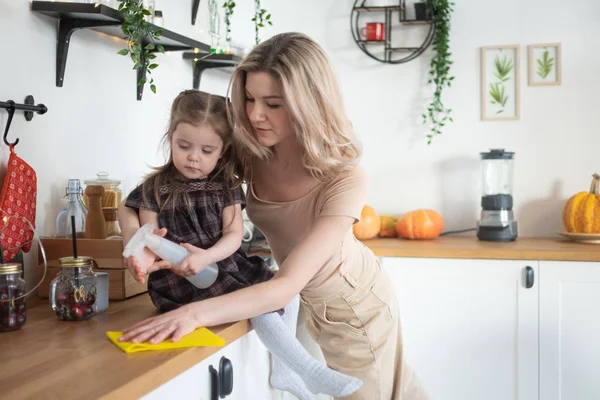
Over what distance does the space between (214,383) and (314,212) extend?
0.48 metres

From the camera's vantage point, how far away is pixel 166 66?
2.40 meters

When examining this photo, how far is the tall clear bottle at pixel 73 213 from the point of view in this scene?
1.79 metres

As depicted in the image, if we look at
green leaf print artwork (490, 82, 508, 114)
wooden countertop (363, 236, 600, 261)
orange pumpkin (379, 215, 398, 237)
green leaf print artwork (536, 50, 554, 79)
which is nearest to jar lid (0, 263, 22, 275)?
wooden countertop (363, 236, 600, 261)

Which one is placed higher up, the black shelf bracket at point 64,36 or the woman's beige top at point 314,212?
the black shelf bracket at point 64,36

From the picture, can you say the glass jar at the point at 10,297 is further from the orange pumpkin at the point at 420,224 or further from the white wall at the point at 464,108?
the orange pumpkin at the point at 420,224

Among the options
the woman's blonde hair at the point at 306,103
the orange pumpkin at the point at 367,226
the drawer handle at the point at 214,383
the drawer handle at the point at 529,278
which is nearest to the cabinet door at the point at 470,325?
the drawer handle at the point at 529,278

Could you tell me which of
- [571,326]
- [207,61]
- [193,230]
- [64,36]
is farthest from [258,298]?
[571,326]

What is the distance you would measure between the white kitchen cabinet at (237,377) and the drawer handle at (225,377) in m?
0.01

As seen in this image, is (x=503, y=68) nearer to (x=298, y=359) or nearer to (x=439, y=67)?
(x=439, y=67)

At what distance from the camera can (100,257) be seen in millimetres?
1723

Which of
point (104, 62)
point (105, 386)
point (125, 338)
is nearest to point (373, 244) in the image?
point (104, 62)

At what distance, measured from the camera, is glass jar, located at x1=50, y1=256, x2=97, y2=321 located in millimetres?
1488

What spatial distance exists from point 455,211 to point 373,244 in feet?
1.85

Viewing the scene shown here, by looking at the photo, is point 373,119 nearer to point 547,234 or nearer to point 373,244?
point 373,244
